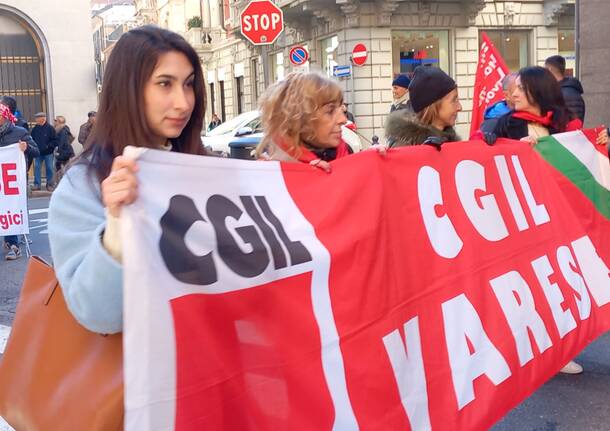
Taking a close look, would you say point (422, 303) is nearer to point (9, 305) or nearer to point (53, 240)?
point (53, 240)

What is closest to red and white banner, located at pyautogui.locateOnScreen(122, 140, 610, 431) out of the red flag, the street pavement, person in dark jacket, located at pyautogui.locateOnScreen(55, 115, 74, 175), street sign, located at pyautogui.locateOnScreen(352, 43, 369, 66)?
the street pavement

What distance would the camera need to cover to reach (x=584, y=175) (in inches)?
166

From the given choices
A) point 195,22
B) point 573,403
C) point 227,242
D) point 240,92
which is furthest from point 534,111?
point 195,22

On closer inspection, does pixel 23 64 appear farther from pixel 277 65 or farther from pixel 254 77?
pixel 254 77

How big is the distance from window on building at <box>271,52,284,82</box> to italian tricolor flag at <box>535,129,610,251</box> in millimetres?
25937

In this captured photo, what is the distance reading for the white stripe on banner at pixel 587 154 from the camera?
13.6 feet

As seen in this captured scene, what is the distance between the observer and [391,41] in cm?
2422

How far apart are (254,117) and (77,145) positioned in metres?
5.77

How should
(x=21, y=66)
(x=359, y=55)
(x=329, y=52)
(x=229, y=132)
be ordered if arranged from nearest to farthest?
(x=229, y=132)
(x=21, y=66)
(x=359, y=55)
(x=329, y=52)

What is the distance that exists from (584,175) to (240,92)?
3090cm

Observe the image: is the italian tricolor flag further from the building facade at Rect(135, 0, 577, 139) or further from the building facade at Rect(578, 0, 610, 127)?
the building facade at Rect(135, 0, 577, 139)

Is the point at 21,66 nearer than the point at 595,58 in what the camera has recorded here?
No

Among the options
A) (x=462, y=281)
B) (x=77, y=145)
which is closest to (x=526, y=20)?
(x=77, y=145)

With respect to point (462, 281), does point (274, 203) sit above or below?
above
